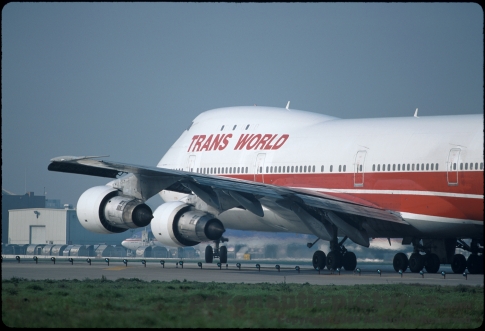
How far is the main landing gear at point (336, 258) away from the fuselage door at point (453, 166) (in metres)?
5.44

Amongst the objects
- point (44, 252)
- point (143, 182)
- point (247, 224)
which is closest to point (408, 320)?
point (143, 182)

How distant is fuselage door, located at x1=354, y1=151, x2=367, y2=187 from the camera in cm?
3144

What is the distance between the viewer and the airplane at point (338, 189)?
2872 centimetres

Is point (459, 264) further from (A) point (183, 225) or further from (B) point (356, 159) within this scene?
(A) point (183, 225)

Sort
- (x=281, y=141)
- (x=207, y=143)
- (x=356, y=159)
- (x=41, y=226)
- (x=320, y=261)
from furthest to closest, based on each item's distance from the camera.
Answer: (x=41, y=226)
(x=207, y=143)
(x=281, y=141)
(x=320, y=261)
(x=356, y=159)

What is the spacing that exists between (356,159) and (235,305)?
49.2 ft

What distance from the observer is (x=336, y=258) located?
32.2m

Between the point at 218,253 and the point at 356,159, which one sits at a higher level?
the point at 356,159

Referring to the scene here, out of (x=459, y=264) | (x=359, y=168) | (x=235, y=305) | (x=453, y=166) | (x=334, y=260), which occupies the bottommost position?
(x=235, y=305)

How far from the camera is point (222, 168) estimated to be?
37781 mm

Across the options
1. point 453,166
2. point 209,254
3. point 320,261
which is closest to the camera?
point 453,166

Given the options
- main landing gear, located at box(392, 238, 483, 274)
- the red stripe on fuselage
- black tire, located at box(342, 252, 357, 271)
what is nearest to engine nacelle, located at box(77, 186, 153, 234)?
the red stripe on fuselage

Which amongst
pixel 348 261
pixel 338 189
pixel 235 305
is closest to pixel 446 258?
pixel 348 261

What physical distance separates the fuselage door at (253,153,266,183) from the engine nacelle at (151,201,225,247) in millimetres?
3862
